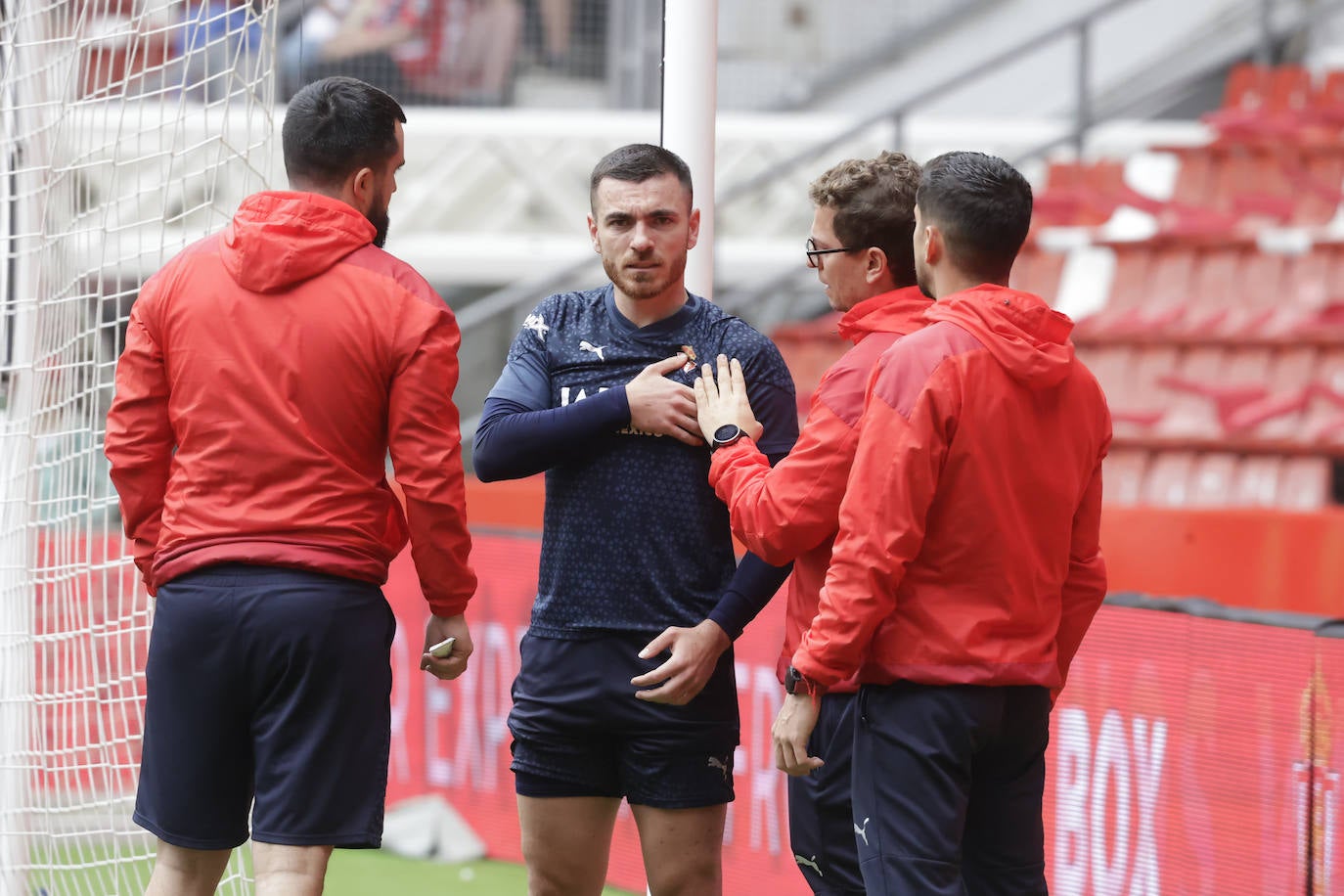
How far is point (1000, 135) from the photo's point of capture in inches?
423

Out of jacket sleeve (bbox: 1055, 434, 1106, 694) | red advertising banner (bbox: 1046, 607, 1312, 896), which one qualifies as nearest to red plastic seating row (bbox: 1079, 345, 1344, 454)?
red advertising banner (bbox: 1046, 607, 1312, 896)

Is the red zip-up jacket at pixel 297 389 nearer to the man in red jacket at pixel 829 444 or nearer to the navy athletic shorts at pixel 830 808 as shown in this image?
the man in red jacket at pixel 829 444

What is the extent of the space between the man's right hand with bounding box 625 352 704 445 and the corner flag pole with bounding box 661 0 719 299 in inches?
24.8

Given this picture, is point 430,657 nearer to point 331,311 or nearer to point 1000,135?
point 331,311

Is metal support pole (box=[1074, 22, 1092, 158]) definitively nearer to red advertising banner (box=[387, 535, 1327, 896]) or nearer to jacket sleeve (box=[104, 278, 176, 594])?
red advertising banner (box=[387, 535, 1327, 896])

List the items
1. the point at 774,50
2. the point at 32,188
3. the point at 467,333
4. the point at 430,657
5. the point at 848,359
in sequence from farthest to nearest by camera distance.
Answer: the point at 774,50 → the point at 467,333 → the point at 32,188 → the point at 430,657 → the point at 848,359

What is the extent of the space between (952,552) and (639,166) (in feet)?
3.34

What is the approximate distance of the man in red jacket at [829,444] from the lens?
2895 millimetres

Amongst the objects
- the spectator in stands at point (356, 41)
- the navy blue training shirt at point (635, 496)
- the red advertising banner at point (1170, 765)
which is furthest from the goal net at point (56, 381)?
the spectator in stands at point (356, 41)

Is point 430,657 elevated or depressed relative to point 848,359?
depressed

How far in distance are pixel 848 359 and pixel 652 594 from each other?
0.64 m

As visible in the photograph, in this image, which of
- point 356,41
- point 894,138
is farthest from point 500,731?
point 356,41

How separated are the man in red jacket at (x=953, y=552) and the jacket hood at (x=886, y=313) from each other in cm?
12

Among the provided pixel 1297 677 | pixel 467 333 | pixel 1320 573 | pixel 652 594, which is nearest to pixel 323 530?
pixel 652 594
